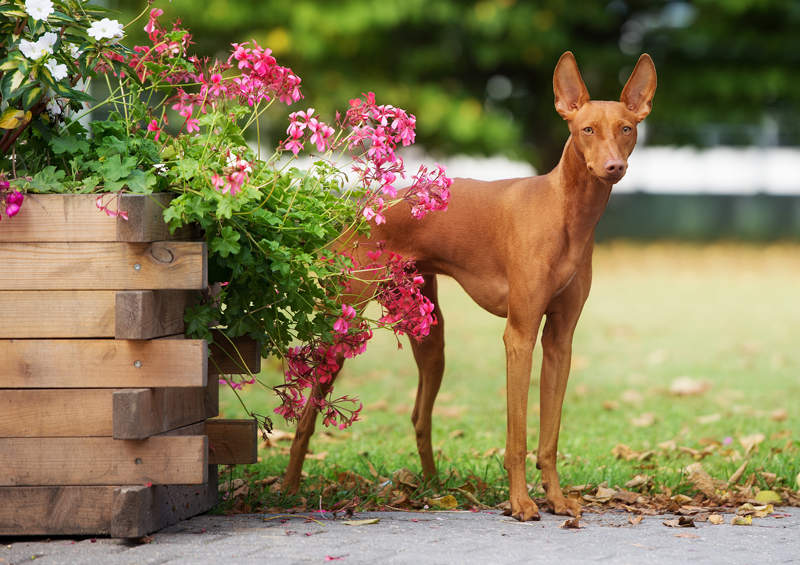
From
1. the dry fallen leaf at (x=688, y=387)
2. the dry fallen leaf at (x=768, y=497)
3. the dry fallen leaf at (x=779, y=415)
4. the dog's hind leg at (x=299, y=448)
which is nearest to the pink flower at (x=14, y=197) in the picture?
the dog's hind leg at (x=299, y=448)

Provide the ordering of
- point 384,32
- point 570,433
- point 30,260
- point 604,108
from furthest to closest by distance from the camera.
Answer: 1. point 384,32
2. point 570,433
3. point 604,108
4. point 30,260

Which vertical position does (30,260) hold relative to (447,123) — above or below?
below

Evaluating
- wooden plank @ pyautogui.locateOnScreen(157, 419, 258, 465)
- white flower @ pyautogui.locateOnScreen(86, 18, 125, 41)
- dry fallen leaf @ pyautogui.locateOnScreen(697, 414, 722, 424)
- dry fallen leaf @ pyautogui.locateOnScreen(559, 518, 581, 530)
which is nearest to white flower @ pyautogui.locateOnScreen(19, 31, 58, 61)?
white flower @ pyautogui.locateOnScreen(86, 18, 125, 41)

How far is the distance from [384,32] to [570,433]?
14.7 metres

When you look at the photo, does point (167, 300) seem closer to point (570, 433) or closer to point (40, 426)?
point (40, 426)

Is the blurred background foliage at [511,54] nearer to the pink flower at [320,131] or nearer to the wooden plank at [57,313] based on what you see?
the pink flower at [320,131]

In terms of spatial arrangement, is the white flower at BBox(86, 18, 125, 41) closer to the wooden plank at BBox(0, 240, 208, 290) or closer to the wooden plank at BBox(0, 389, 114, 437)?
the wooden plank at BBox(0, 240, 208, 290)

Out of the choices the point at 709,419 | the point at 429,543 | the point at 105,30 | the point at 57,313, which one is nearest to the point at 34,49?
the point at 105,30

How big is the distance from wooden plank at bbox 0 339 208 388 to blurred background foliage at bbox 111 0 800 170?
1504 cm

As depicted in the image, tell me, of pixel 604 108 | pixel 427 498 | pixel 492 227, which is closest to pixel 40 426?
pixel 427 498

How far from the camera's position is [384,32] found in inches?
795

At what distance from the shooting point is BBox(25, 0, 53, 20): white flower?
12.0ft

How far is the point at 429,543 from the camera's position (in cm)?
383

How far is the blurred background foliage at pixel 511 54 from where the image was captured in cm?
1870
